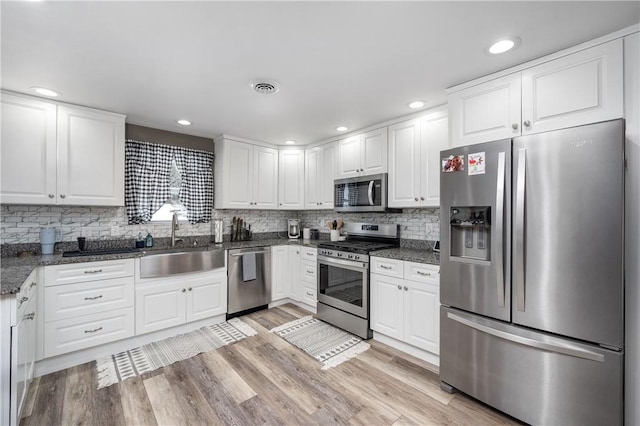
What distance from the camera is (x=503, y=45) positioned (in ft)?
5.65

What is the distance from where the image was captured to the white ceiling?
143 centimetres

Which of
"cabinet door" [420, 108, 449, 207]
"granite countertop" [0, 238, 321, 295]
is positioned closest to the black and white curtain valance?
"granite countertop" [0, 238, 321, 295]

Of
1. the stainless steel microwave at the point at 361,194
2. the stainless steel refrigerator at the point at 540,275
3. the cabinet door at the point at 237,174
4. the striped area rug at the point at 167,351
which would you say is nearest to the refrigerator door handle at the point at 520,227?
the stainless steel refrigerator at the point at 540,275

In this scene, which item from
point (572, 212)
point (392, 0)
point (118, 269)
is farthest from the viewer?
point (118, 269)

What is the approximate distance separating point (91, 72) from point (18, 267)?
1597mm

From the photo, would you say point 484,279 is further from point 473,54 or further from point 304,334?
point 304,334

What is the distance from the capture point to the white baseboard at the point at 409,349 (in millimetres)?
2461

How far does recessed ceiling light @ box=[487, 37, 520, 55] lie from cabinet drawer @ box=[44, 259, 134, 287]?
3528mm

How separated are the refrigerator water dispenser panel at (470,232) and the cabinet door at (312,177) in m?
2.26

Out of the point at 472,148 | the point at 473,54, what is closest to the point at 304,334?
the point at 472,148

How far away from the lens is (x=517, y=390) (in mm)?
1728

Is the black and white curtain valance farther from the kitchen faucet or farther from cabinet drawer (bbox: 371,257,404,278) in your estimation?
cabinet drawer (bbox: 371,257,404,278)

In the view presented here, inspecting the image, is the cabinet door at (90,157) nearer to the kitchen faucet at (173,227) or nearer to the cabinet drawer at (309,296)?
the kitchen faucet at (173,227)

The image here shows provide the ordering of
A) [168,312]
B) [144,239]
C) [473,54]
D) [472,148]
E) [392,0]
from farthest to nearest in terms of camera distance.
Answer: [144,239]
[168,312]
[472,148]
[473,54]
[392,0]
